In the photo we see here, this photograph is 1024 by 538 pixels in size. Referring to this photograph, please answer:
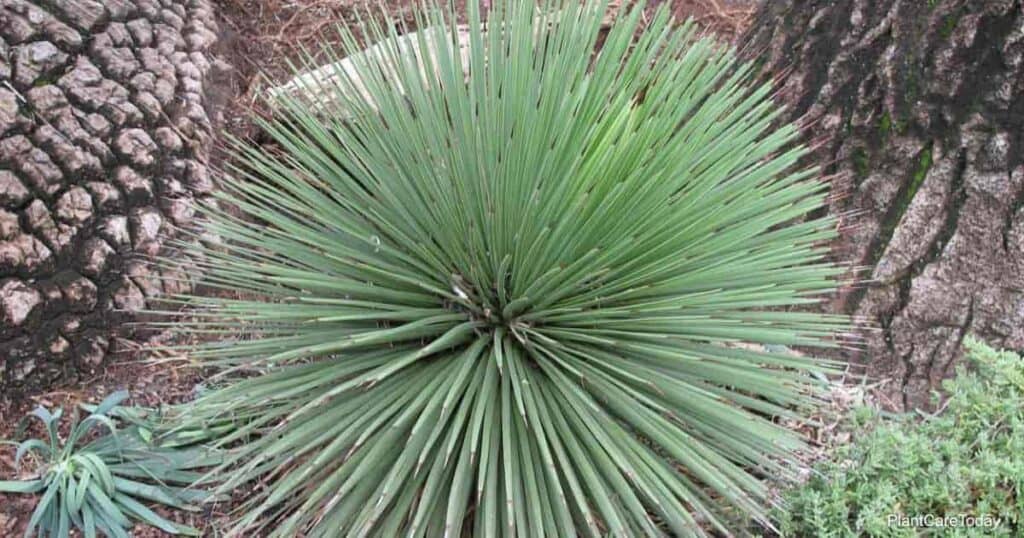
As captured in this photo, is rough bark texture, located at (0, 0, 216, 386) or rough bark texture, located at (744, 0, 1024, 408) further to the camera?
rough bark texture, located at (0, 0, 216, 386)

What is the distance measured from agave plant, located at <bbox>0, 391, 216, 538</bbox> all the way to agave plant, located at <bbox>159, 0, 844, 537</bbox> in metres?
0.36

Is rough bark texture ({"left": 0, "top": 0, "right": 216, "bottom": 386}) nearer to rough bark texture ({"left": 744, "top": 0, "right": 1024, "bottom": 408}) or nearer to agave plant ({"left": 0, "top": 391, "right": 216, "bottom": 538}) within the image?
agave plant ({"left": 0, "top": 391, "right": 216, "bottom": 538})

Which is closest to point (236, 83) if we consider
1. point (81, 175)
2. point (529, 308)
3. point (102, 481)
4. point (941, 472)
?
point (81, 175)

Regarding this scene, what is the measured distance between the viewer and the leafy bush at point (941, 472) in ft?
6.46

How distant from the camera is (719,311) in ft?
6.14

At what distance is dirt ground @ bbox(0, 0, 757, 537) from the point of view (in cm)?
244

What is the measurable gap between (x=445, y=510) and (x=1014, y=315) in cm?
159

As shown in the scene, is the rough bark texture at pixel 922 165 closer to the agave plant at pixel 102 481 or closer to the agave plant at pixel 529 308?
the agave plant at pixel 529 308

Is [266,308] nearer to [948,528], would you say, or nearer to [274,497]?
[274,497]

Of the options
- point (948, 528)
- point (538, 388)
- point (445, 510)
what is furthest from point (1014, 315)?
point (445, 510)

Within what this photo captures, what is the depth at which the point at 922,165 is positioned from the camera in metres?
2.38

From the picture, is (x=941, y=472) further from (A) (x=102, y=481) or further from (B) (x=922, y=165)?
(A) (x=102, y=481)

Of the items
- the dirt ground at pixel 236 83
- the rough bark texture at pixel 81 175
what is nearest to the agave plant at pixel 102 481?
the dirt ground at pixel 236 83

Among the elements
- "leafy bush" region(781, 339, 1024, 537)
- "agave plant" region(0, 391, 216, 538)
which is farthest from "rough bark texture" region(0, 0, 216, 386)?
"leafy bush" region(781, 339, 1024, 537)
